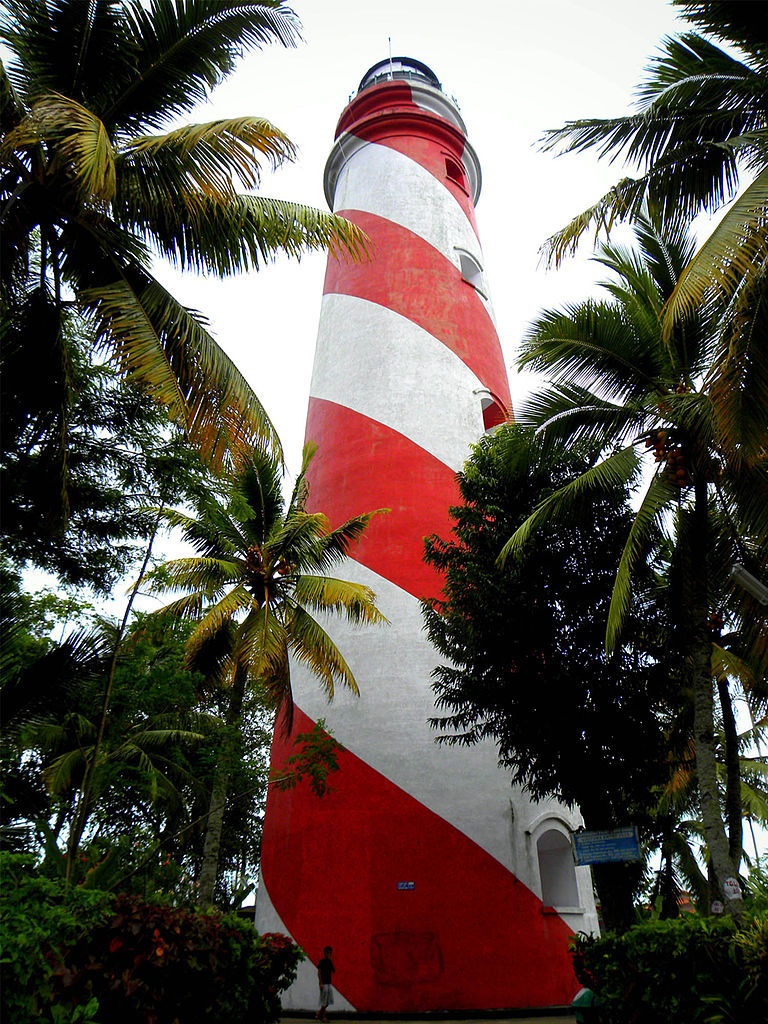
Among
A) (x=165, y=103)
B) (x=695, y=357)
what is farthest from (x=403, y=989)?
(x=165, y=103)

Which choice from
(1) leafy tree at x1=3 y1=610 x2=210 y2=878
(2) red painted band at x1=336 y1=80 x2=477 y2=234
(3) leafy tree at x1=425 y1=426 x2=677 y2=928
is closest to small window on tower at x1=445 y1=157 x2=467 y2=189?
(2) red painted band at x1=336 y1=80 x2=477 y2=234

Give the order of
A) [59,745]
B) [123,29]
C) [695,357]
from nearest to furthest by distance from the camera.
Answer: [123,29] < [695,357] < [59,745]

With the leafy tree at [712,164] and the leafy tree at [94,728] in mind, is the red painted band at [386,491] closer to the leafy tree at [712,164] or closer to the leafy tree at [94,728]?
the leafy tree at [94,728]

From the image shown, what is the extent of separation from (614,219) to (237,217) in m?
3.42

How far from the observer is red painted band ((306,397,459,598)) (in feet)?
35.9

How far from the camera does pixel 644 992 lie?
4875 millimetres

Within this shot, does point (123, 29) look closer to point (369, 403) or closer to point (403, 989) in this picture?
point (369, 403)

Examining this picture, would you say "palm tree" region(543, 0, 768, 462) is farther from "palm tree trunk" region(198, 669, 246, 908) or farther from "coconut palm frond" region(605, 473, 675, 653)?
"palm tree trunk" region(198, 669, 246, 908)

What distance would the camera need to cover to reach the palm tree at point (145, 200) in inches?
A: 217

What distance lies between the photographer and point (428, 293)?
42.8 ft

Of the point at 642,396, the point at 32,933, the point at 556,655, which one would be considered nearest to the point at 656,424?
the point at 642,396

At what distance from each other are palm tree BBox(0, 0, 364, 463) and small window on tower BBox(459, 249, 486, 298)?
27.2 feet

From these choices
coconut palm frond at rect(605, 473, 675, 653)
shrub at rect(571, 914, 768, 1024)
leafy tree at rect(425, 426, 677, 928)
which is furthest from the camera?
leafy tree at rect(425, 426, 677, 928)

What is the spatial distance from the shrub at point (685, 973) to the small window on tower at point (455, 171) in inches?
569
